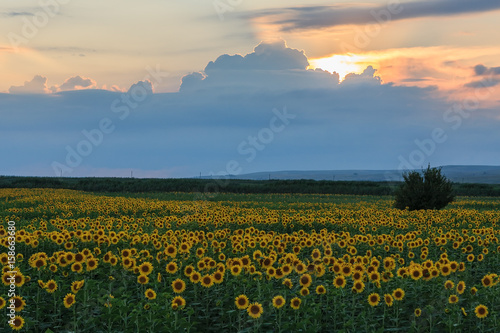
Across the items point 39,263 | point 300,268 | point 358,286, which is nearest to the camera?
point 358,286

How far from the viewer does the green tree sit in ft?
104

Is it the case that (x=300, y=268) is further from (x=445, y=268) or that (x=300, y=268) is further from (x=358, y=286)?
(x=445, y=268)

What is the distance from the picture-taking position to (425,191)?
104 ft

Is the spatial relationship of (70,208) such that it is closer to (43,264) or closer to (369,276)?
(43,264)

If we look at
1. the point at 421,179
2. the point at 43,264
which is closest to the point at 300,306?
the point at 43,264

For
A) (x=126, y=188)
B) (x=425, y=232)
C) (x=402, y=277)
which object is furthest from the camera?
(x=126, y=188)

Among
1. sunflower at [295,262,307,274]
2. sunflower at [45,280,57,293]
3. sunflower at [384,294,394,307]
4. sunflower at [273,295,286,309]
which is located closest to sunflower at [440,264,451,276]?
sunflower at [384,294,394,307]

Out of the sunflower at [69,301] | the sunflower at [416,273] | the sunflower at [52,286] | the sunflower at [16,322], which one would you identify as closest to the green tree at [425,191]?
the sunflower at [416,273]

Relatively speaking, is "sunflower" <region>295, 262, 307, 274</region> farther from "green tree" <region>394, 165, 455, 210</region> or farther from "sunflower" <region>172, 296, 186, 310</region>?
"green tree" <region>394, 165, 455, 210</region>

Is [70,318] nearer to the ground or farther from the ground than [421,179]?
nearer to the ground

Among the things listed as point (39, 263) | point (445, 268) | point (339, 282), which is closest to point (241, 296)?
point (339, 282)

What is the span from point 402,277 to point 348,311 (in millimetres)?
1219

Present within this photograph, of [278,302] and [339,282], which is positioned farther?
[339,282]

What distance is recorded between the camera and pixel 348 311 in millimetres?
8094
